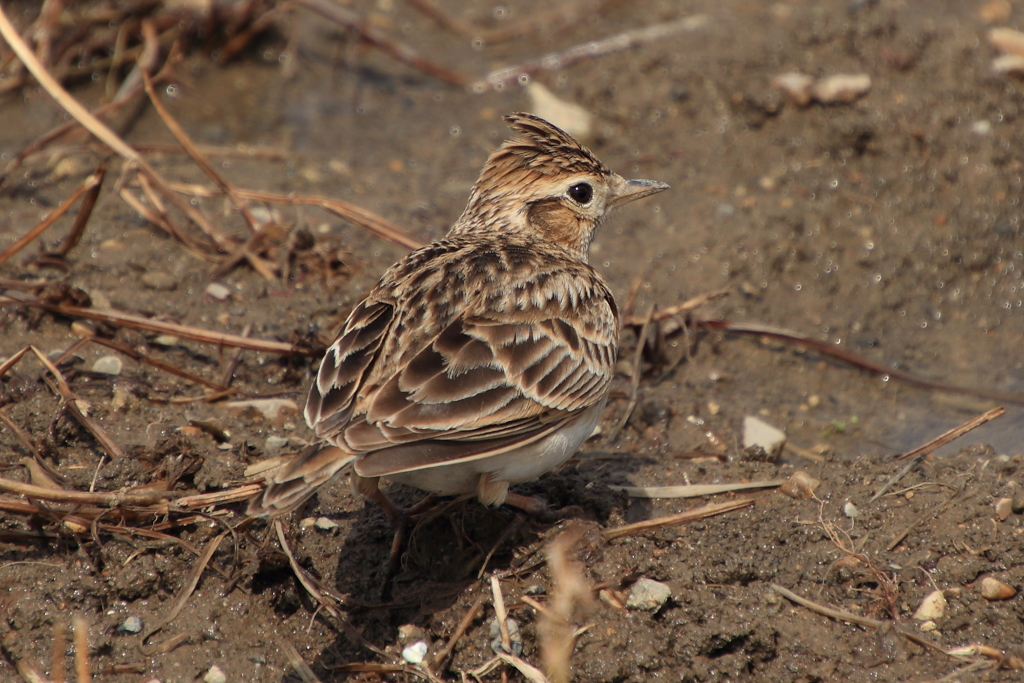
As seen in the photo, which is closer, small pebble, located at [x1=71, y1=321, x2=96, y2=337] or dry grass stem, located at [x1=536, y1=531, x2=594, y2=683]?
dry grass stem, located at [x1=536, y1=531, x2=594, y2=683]

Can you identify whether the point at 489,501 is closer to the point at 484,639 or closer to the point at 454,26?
the point at 484,639

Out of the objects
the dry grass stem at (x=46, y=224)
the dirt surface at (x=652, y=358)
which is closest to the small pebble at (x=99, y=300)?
the dirt surface at (x=652, y=358)

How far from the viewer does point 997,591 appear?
417 cm

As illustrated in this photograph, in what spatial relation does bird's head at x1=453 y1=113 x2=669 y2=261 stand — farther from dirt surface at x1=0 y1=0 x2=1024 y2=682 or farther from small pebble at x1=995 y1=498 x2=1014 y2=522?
small pebble at x1=995 y1=498 x2=1014 y2=522

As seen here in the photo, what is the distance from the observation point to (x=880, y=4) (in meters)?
8.82

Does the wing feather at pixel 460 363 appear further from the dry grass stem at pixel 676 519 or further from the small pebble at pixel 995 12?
the small pebble at pixel 995 12

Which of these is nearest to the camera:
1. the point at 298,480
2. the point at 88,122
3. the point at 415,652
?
the point at 298,480

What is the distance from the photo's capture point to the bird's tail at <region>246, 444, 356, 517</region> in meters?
3.48

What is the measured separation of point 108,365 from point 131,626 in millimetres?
1569

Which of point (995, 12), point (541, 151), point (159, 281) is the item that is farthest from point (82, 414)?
point (995, 12)

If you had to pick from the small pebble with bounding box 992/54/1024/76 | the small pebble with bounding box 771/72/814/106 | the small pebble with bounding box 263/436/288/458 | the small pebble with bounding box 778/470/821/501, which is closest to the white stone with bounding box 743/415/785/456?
the small pebble with bounding box 778/470/821/501

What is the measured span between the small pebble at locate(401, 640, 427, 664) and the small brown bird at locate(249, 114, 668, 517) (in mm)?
572

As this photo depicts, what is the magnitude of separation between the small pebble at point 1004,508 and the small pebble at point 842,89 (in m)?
4.17

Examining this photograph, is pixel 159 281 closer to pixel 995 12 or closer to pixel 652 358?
pixel 652 358
